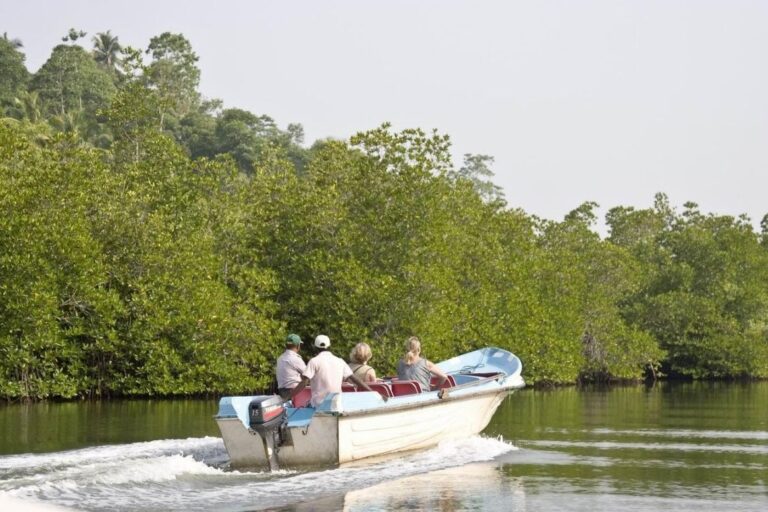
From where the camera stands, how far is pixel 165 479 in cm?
1316

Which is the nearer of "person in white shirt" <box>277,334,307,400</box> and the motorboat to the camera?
the motorboat

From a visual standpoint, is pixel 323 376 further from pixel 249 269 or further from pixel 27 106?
pixel 27 106

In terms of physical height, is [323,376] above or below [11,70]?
below

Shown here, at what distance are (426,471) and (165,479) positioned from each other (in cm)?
336

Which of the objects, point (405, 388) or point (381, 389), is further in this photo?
point (405, 388)

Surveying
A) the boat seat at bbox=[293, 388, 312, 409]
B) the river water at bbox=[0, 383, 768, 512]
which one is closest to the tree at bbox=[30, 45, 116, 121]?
the river water at bbox=[0, 383, 768, 512]

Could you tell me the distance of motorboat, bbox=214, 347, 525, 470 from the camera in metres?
14.5

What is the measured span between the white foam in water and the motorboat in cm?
29

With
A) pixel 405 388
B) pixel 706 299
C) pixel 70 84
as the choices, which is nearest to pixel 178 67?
pixel 70 84

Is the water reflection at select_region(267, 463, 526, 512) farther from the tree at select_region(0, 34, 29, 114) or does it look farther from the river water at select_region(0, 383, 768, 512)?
the tree at select_region(0, 34, 29, 114)

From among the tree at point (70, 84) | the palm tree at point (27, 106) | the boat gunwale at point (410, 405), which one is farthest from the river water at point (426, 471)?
the tree at point (70, 84)

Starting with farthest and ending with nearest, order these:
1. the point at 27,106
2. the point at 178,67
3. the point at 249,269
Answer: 1. the point at 178,67
2. the point at 27,106
3. the point at 249,269

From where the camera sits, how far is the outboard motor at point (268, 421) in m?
14.5

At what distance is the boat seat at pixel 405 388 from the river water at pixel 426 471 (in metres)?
1.00
